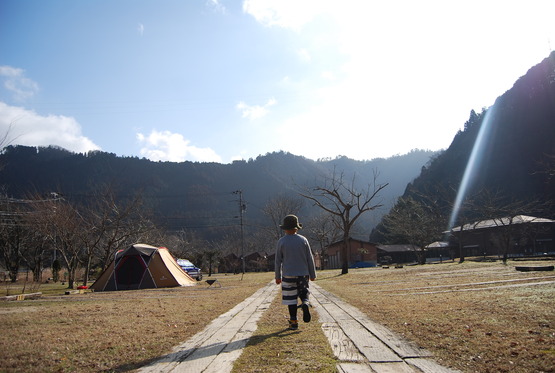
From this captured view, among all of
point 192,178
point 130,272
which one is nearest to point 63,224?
point 130,272

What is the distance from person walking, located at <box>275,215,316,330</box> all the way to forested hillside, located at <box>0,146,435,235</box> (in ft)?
169

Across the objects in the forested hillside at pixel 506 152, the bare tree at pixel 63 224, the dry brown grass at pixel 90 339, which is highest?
the forested hillside at pixel 506 152

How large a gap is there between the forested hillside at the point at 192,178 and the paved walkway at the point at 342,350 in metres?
51.9

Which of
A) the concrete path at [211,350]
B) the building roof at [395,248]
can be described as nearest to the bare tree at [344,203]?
the concrete path at [211,350]

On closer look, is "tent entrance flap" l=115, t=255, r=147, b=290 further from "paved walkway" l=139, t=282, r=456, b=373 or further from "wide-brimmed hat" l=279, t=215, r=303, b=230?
"wide-brimmed hat" l=279, t=215, r=303, b=230

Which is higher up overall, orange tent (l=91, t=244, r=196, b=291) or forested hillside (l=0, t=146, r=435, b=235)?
forested hillside (l=0, t=146, r=435, b=235)

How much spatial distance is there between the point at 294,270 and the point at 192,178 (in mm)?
90552

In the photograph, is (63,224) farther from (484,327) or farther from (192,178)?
(192,178)

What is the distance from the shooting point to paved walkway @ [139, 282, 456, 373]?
10.7ft

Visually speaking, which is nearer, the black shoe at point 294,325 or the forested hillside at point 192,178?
the black shoe at point 294,325

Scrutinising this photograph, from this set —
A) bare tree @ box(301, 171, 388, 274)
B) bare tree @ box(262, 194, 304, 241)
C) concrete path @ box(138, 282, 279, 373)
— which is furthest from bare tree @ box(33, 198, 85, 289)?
bare tree @ box(262, 194, 304, 241)

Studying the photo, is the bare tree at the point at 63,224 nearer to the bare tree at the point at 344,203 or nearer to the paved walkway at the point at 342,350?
the bare tree at the point at 344,203

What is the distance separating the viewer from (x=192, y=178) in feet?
307

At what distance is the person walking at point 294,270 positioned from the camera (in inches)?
211
